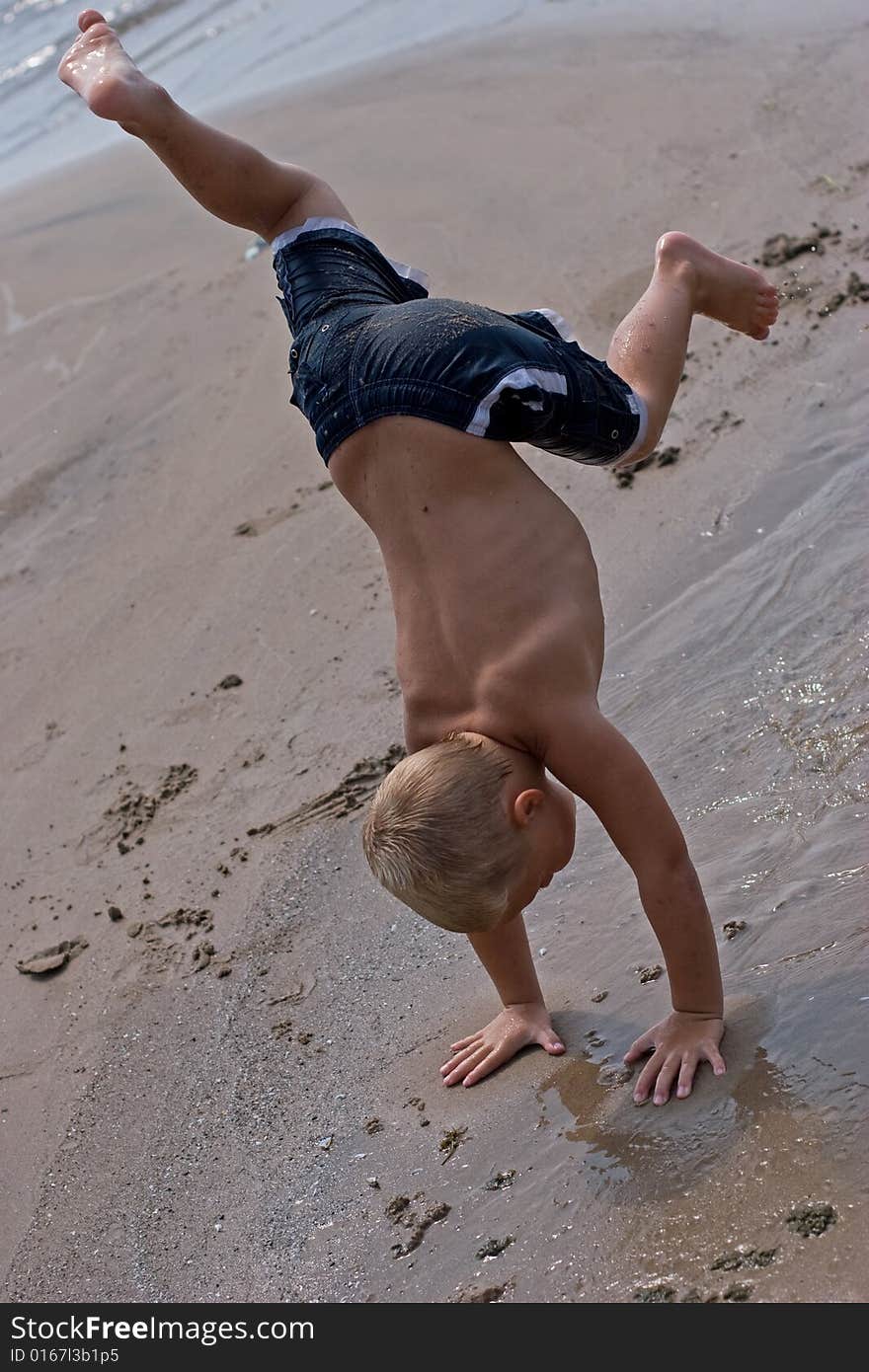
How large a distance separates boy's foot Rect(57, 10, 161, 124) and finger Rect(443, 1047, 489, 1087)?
6.38 ft

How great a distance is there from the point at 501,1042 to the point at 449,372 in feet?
4.07

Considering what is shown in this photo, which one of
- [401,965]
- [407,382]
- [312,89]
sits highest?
[407,382]

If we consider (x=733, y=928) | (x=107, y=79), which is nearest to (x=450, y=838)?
(x=733, y=928)

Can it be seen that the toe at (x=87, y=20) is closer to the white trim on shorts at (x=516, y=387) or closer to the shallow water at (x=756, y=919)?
the white trim on shorts at (x=516, y=387)

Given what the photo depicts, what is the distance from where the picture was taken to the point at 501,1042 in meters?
2.91

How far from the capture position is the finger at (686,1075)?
260cm

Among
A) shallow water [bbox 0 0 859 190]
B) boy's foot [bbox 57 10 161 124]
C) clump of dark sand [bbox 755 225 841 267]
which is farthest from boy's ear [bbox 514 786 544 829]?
shallow water [bbox 0 0 859 190]

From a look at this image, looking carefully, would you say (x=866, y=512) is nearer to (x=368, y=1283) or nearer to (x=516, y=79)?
(x=368, y=1283)

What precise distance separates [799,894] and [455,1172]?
0.81 meters

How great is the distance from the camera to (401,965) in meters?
3.25

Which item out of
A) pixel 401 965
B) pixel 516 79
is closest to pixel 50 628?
pixel 401 965

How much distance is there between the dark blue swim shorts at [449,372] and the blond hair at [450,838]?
614 millimetres

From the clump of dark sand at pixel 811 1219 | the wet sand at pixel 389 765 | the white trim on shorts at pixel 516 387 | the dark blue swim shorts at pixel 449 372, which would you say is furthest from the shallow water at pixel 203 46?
the clump of dark sand at pixel 811 1219

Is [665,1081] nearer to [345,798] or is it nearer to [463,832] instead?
[463,832]
